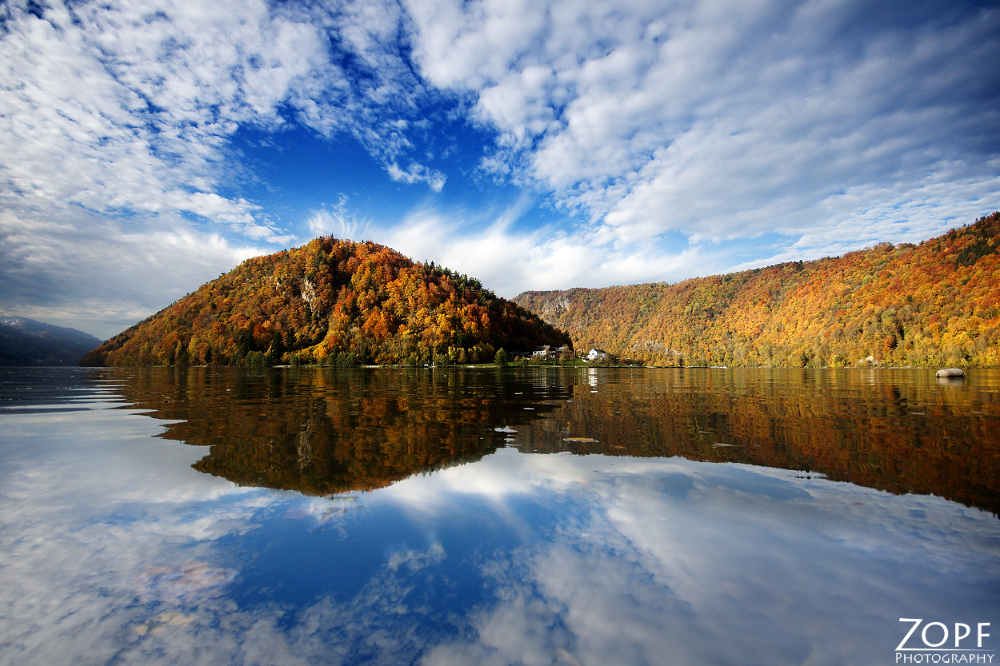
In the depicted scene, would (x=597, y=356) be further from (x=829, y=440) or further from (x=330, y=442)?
(x=330, y=442)

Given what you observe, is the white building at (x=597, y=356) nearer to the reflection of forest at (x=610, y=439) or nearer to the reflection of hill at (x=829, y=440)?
the reflection of forest at (x=610, y=439)

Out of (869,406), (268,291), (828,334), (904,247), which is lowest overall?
(869,406)

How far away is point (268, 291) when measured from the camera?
636 ft

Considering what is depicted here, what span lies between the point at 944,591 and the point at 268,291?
223797 millimetres

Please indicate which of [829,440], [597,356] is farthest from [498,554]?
[597,356]

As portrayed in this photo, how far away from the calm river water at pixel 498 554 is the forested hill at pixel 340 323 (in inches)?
5007

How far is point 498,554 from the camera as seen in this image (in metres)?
5.19

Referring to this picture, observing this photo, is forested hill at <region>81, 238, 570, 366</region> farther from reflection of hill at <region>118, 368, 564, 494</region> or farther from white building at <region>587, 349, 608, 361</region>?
reflection of hill at <region>118, 368, 564, 494</region>

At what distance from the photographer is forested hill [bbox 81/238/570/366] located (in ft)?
484

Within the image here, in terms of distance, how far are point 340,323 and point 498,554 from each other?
17249 cm

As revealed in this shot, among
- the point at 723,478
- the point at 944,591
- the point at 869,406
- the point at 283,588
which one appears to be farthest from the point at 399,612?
the point at 869,406

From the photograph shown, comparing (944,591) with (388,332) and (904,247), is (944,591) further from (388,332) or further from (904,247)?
(904,247)

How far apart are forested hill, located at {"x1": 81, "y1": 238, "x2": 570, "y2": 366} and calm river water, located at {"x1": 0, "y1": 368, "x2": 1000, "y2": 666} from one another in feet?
417

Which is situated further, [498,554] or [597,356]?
[597,356]
